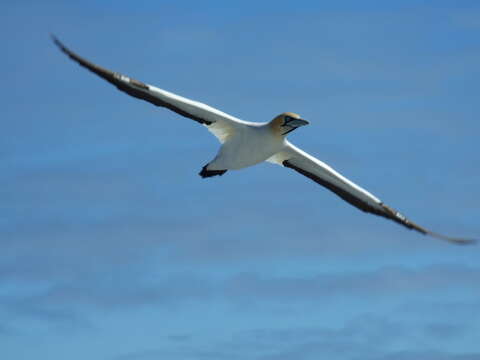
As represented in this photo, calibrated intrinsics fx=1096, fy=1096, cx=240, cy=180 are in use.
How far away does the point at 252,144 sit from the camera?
3325 centimetres

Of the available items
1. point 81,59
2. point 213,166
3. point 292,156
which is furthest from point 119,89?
point 292,156

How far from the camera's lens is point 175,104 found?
106 feet

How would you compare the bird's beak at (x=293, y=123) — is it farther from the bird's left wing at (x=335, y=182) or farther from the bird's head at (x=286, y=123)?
the bird's left wing at (x=335, y=182)

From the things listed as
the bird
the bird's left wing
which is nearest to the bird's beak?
the bird

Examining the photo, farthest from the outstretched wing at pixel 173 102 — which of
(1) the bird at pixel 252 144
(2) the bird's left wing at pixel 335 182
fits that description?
(2) the bird's left wing at pixel 335 182

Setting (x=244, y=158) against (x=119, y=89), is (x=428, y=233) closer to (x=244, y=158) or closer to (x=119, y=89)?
(x=244, y=158)

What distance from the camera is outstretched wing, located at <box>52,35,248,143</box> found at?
30609 millimetres

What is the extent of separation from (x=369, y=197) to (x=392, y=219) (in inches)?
43.8

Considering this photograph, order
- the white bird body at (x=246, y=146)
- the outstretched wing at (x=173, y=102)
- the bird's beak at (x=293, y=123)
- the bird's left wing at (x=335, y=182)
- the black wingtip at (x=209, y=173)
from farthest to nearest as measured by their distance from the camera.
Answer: the bird's left wing at (x=335, y=182)
the black wingtip at (x=209, y=173)
the white bird body at (x=246, y=146)
the bird's beak at (x=293, y=123)
the outstretched wing at (x=173, y=102)

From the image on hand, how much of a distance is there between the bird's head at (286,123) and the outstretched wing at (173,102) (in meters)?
0.97

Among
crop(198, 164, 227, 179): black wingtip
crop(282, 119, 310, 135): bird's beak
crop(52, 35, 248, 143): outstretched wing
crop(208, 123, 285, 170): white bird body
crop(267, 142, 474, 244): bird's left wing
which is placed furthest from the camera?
crop(267, 142, 474, 244): bird's left wing

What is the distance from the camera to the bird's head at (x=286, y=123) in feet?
108

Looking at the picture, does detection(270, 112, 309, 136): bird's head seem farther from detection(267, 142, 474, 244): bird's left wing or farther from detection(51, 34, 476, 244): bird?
detection(267, 142, 474, 244): bird's left wing

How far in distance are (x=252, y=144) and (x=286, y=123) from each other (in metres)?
1.22
